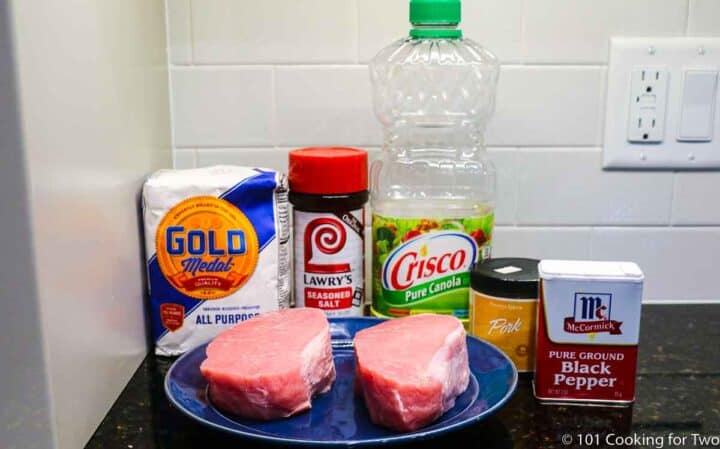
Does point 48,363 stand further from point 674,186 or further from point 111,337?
point 674,186

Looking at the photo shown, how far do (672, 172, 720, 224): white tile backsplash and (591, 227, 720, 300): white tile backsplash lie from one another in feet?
0.05

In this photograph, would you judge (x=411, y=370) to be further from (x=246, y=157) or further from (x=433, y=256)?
(x=246, y=157)

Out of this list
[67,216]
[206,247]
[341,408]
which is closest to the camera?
[67,216]

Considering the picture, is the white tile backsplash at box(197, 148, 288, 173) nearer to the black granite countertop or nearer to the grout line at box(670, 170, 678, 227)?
the black granite countertop

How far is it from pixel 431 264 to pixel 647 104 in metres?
0.34

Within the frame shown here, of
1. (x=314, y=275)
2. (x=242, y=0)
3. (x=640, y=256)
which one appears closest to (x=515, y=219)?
(x=640, y=256)

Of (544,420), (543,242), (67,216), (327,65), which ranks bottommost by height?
(544,420)

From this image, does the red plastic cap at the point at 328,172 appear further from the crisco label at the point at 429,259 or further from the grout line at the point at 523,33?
the grout line at the point at 523,33

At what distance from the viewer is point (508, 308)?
80cm

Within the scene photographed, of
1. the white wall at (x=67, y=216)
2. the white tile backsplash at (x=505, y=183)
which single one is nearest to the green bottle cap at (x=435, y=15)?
the white tile backsplash at (x=505, y=183)

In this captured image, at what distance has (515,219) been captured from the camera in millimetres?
1016

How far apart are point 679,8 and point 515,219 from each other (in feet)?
1.05

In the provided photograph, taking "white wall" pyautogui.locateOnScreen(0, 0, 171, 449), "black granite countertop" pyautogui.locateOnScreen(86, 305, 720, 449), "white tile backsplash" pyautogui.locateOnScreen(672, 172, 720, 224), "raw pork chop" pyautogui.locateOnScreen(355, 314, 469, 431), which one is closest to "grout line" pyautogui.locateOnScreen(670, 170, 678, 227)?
"white tile backsplash" pyautogui.locateOnScreen(672, 172, 720, 224)

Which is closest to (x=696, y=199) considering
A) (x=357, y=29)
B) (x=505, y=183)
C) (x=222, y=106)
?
(x=505, y=183)
